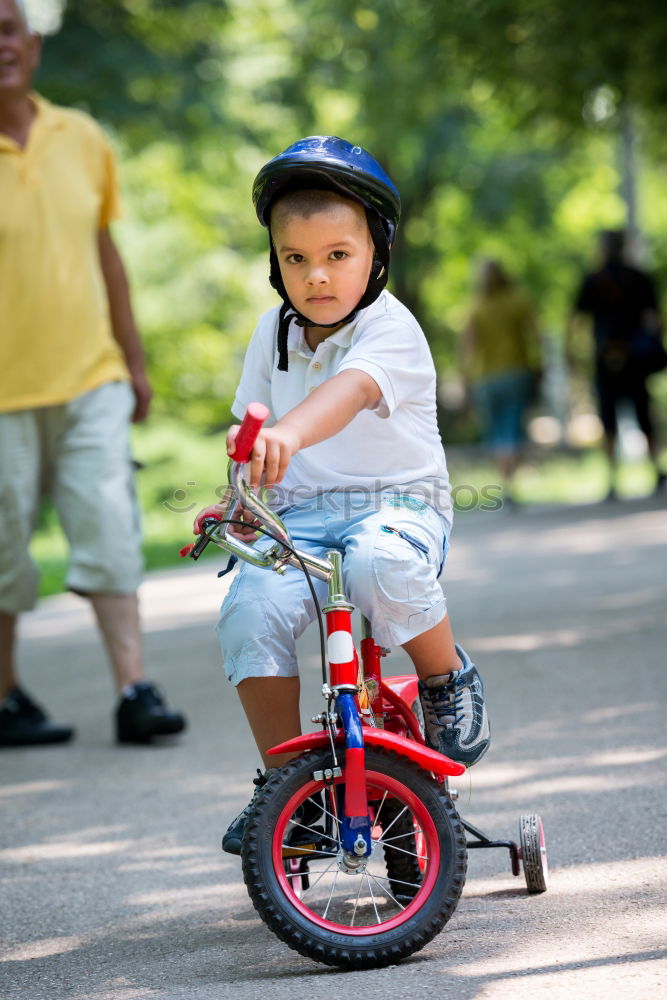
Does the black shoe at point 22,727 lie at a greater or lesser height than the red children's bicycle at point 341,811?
lesser

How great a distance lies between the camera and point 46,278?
18.4ft

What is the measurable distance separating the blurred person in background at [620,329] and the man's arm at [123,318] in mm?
7157

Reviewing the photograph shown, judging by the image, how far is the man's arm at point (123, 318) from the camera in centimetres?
601

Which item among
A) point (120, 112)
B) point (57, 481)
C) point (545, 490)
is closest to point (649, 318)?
point (545, 490)

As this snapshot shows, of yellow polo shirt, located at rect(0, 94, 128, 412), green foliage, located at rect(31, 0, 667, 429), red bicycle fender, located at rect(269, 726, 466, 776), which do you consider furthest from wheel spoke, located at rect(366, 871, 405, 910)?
green foliage, located at rect(31, 0, 667, 429)

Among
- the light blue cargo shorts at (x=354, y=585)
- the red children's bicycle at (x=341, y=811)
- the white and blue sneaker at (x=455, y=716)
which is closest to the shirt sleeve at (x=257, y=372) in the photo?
the light blue cargo shorts at (x=354, y=585)

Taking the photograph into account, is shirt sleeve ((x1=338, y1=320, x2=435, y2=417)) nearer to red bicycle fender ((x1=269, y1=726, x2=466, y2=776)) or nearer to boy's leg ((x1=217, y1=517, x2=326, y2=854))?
boy's leg ((x1=217, y1=517, x2=326, y2=854))

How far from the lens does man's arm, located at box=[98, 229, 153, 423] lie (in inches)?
237

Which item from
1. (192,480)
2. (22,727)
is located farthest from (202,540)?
(192,480)

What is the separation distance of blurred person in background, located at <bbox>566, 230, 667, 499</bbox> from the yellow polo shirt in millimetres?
7531

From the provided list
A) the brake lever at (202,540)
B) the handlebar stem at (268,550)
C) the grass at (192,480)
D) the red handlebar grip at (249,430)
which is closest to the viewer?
the red handlebar grip at (249,430)

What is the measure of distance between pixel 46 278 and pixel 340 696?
9.90 feet

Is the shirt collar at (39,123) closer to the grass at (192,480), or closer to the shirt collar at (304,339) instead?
the shirt collar at (304,339)

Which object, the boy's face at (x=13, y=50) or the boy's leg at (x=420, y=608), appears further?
the boy's face at (x=13, y=50)
